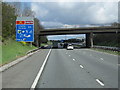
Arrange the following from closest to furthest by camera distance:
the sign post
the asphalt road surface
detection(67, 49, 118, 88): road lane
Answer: the asphalt road surface → detection(67, 49, 118, 88): road lane → the sign post

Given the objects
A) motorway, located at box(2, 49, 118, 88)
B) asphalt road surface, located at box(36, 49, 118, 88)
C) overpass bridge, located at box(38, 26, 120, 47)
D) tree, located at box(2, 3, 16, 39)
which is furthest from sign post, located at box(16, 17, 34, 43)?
overpass bridge, located at box(38, 26, 120, 47)

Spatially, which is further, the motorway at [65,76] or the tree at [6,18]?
the tree at [6,18]

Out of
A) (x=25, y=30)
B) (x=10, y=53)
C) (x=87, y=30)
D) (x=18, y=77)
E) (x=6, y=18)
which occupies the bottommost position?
(x=10, y=53)

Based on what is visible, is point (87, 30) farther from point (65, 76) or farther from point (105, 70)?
point (65, 76)

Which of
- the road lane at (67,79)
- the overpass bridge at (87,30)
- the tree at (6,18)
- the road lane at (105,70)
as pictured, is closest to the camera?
the road lane at (67,79)

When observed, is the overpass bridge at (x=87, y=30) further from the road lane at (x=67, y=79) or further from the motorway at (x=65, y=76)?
the road lane at (x=67, y=79)

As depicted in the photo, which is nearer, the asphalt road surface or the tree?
the asphalt road surface

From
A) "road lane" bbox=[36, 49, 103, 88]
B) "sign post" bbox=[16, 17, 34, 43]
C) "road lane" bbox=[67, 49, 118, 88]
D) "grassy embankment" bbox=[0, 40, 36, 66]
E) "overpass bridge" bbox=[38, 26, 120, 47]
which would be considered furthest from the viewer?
"overpass bridge" bbox=[38, 26, 120, 47]

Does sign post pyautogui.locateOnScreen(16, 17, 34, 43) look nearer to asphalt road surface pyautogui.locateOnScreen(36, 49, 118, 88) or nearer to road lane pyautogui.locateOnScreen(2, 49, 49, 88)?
asphalt road surface pyautogui.locateOnScreen(36, 49, 118, 88)

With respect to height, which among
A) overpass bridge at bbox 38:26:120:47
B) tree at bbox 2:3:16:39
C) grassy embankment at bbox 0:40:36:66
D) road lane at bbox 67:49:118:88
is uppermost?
tree at bbox 2:3:16:39

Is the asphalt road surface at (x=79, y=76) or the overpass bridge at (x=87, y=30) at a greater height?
the overpass bridge at (x=87, y=30)

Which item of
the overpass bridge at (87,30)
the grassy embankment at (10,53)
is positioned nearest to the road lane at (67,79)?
the grassy embankment at (10,53)

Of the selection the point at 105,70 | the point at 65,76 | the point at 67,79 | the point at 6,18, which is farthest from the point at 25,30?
the point at 67,79

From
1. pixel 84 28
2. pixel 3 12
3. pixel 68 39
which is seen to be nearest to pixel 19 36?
pixel 3 12
